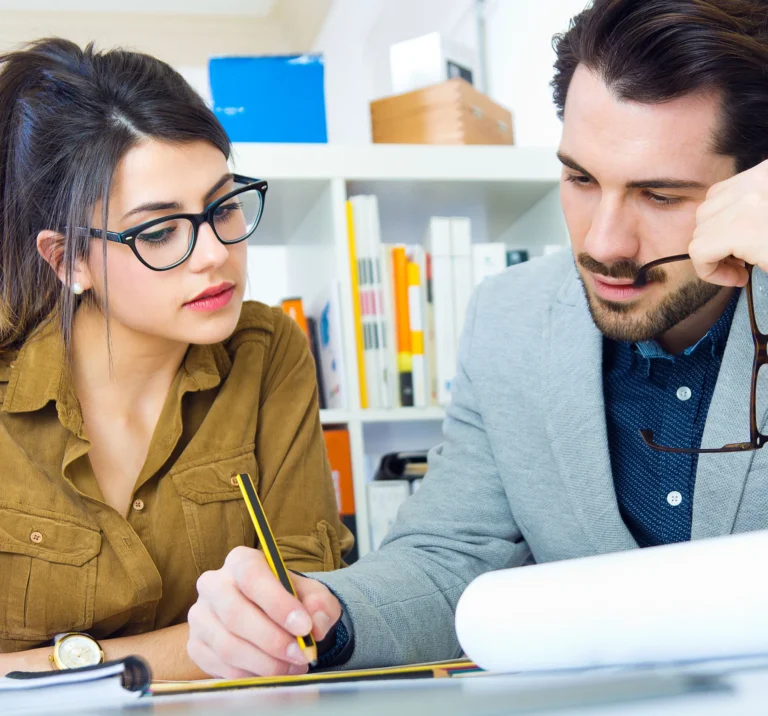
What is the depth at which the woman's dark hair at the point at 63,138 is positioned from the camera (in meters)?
1.20

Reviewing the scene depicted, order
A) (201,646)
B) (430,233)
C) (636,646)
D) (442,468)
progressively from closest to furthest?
(636,646) → (201,646) → (442,468) → (430,233)

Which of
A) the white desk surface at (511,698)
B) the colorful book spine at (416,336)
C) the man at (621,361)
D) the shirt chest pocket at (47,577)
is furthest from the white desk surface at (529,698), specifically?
the colorful book spine at (416,336)

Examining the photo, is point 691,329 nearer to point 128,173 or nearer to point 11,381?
point 128,173

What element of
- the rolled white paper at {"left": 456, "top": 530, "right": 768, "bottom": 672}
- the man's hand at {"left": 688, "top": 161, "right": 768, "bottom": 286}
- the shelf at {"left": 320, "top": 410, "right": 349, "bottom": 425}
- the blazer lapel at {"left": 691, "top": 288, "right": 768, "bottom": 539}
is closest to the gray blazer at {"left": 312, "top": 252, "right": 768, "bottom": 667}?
the blazer lapel at {"left": 691, "top": 288, "right": 768, "bottom": 539}

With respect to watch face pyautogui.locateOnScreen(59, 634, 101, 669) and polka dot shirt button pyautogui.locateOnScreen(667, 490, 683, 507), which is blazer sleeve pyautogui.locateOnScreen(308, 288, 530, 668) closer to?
polka dot shirt button pyautogui.locateOnScreen(667, 490, 683, 507)

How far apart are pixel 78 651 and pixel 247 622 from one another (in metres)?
0.50

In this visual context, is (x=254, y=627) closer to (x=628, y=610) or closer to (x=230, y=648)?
(x=230, y=648)

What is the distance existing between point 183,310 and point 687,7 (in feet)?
2.39

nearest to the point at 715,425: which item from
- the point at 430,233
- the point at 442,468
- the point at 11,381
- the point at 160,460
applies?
the point at 442,468

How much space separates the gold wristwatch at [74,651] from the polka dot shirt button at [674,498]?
0.70 metres

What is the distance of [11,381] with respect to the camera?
→ 1.18 meters

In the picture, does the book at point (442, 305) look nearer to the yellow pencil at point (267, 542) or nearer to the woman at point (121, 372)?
the woman at point (121, 372)

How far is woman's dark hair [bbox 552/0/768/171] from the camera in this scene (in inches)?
39.1

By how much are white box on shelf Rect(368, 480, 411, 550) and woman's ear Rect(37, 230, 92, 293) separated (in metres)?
0.89
